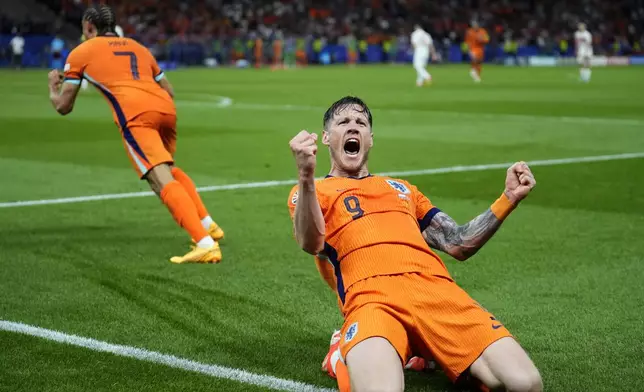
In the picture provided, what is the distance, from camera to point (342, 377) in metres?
4.84

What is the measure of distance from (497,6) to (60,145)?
5483cm

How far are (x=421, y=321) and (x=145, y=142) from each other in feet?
14.4

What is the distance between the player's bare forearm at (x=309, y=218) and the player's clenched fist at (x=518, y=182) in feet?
3.03

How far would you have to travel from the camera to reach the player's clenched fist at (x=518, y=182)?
17.1 ft

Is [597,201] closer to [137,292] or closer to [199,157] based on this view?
[137,292]

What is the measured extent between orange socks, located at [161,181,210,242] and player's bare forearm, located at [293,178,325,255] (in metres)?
3.50

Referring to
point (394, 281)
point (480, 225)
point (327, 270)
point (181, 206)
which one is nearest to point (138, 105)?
point (181, 206)

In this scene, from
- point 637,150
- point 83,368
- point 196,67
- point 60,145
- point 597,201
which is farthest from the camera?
point 196,67

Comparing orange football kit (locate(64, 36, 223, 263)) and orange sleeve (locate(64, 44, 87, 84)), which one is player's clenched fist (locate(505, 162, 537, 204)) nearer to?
orange football kit (locate(64, 36, 223, 263))

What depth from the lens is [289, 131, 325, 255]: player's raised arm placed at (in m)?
4.67

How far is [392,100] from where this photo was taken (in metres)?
27.9

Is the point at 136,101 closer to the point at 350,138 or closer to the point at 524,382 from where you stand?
the point at 350,138

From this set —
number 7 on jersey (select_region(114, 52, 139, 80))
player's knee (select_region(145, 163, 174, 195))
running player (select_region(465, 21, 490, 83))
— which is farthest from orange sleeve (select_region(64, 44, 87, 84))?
running player (select_region(465, 21, 490, 83))


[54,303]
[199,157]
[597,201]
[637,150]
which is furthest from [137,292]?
[637,150]
